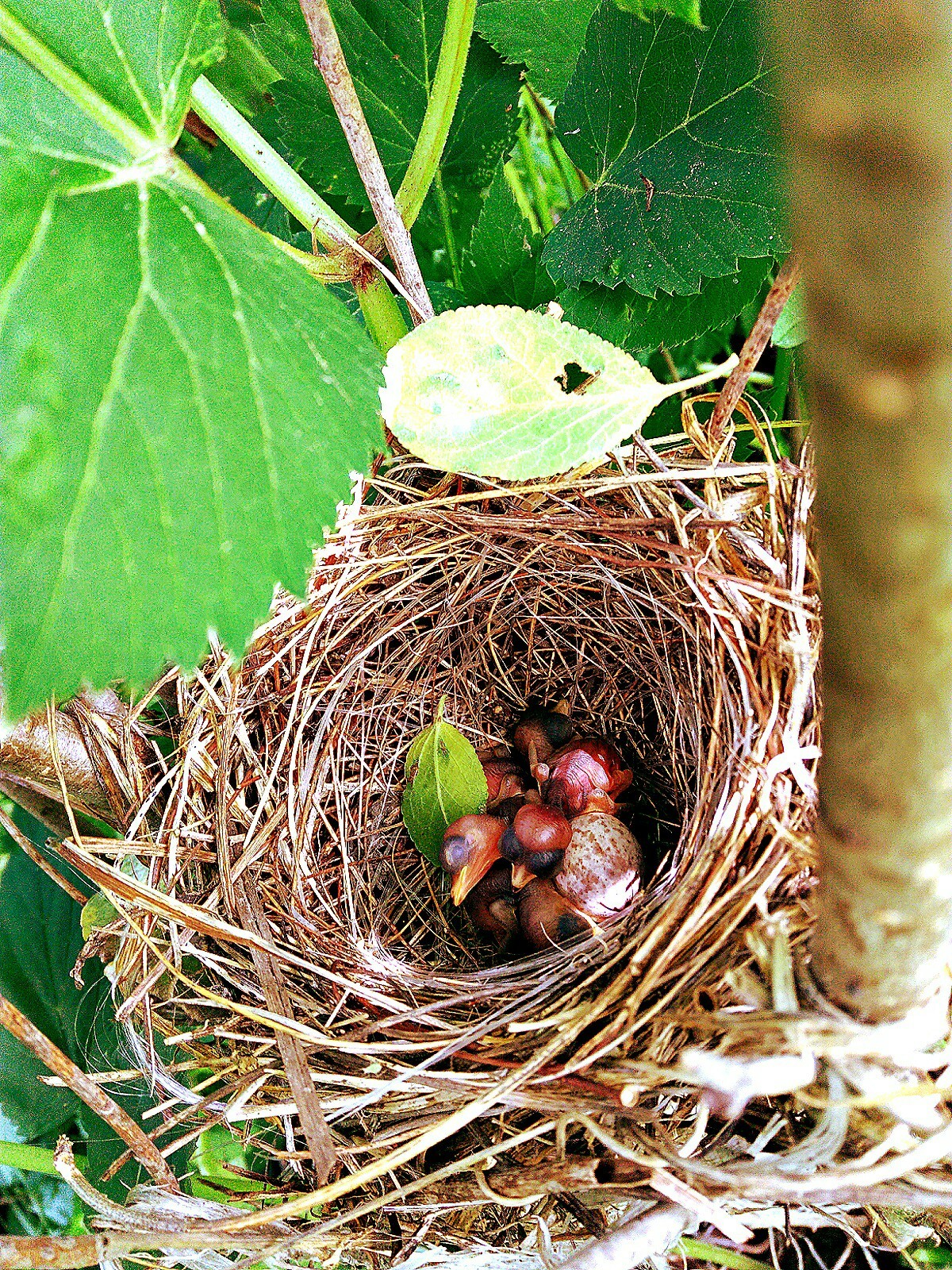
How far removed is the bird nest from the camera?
588 millimetres

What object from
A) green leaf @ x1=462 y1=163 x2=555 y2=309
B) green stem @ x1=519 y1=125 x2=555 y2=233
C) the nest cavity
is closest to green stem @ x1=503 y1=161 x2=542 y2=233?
green stem @ x1=519 y1=125 x2=555 y2=233

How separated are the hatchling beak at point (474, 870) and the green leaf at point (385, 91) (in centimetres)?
73

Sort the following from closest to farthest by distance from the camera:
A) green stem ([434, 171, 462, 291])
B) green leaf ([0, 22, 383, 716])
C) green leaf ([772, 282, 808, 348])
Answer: green leaf ([0, 22, 383, 716]), green leaf ([772, 282, 808, 348]), green stem ([434, 171, 462, 291])

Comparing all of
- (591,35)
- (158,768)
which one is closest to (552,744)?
(158,768)

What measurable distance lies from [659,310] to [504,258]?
0.64 feet

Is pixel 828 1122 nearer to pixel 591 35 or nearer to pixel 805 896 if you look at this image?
pixel 805 896

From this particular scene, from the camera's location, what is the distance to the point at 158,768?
0.91 metres

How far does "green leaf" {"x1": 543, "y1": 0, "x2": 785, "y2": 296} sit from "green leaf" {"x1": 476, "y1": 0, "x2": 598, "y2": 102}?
0.07 m

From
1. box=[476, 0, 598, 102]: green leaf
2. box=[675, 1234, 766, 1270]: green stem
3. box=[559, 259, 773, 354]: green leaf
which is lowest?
box=[675, 1234, 766, 1270]: green stem

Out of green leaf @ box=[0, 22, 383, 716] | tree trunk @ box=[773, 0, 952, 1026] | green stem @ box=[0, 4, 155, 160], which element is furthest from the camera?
green stem @ box=[0, 4, 155, 160]

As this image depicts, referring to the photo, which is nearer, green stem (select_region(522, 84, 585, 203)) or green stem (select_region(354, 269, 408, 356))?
green stem (select_region(354, 269, 408, 356))

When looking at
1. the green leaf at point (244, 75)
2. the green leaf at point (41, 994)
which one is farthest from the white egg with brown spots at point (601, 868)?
the green leaf at point (244, 75)

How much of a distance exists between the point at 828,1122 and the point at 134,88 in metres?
0.82

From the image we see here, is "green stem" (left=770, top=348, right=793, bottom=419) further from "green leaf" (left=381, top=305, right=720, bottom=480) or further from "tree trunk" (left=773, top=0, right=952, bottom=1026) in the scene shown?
"tree trunk" (left=773, top=0, right=952, bottom=1026)
